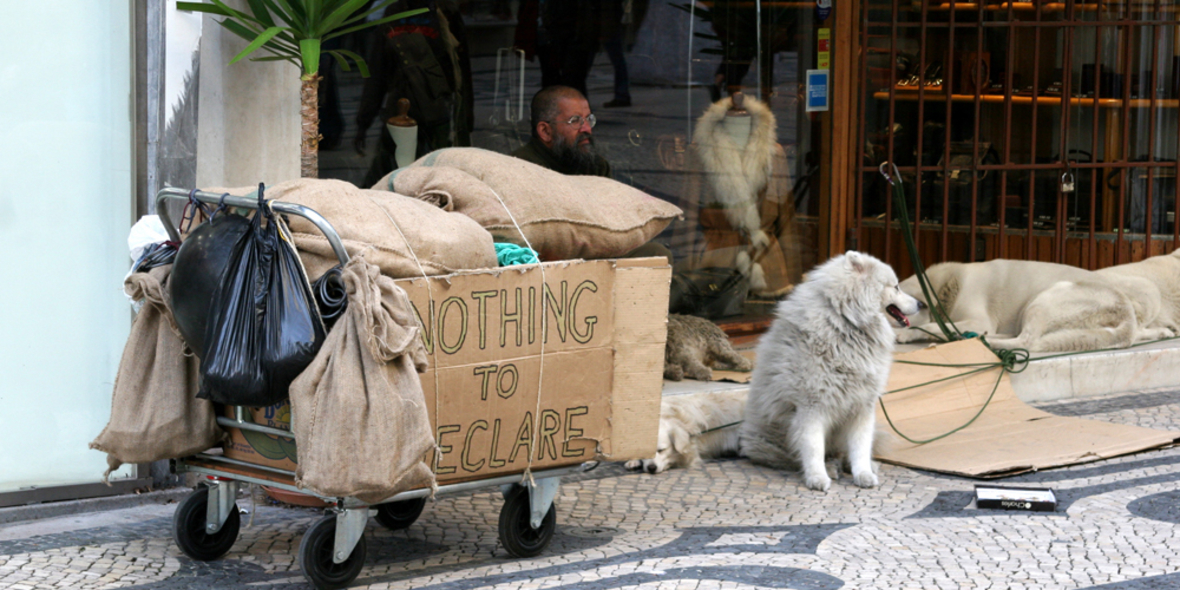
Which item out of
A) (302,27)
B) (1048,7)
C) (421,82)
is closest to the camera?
(302,27)

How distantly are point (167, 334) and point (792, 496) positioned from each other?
9.36ft

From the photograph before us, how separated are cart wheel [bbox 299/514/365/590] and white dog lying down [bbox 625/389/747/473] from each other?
2.10m

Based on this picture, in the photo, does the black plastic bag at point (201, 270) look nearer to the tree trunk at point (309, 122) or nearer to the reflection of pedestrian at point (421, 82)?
the tree trunk at point (309, 122)

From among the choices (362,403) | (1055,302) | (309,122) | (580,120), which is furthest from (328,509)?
(1055,302)

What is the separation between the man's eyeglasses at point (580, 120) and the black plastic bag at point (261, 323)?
13.0 feet

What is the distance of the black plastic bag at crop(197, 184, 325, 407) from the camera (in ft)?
11.5

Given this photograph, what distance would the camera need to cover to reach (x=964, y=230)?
9.43 meters

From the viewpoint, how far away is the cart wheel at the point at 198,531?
13.7ft

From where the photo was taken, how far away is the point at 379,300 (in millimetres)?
3459

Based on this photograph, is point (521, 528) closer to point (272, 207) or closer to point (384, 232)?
point (384, 232)

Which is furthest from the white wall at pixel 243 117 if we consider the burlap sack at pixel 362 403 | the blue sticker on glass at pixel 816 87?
the blue sticker on glass at pixel 816 87

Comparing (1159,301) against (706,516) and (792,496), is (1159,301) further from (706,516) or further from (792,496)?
(706,516)

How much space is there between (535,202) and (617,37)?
352 centimetres

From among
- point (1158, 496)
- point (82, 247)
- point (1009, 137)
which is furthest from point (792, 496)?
point (1009, 137)
